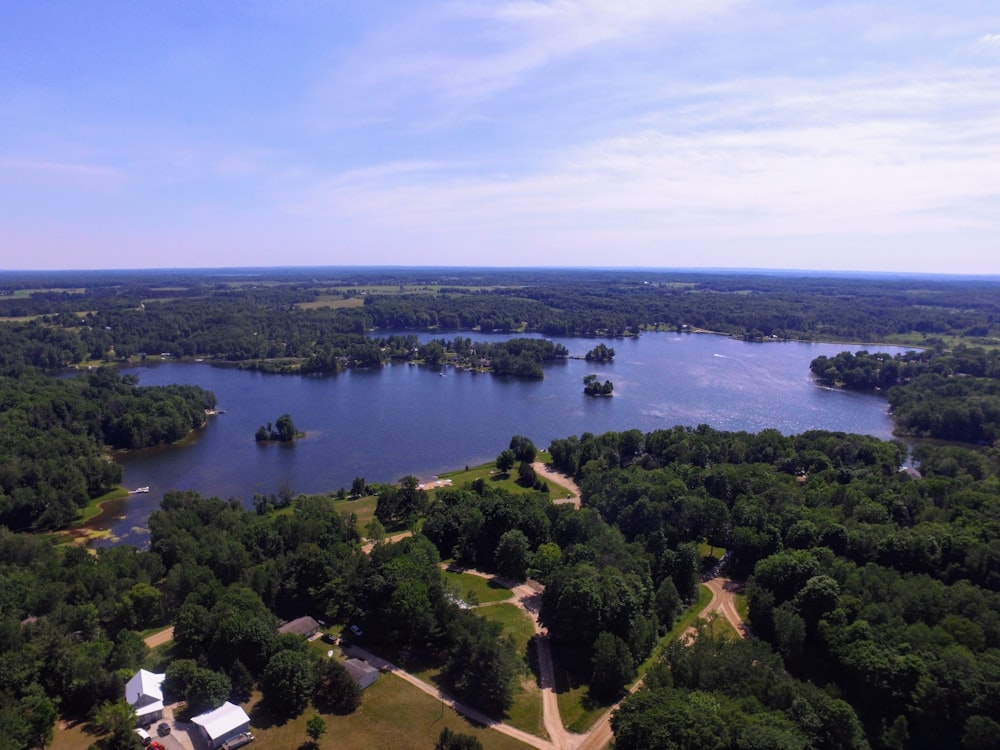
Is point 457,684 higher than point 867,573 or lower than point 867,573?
lower

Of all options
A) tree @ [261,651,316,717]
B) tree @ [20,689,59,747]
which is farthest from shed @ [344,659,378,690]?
tree @ [20,689,59,747]

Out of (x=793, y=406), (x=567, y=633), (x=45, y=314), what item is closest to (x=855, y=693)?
(x=567, y=633)

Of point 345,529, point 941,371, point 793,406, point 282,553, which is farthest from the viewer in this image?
point 941,371

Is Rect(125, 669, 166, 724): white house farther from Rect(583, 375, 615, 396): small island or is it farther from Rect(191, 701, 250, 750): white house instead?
Rect(583, 375, 615, 396): small island

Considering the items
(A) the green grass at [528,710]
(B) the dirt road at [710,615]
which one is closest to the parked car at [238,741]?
(A) the green grass at [528,710]

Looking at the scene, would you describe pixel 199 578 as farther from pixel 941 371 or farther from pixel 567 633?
pixel 941 371

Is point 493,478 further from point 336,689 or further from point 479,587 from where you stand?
point 336,689
